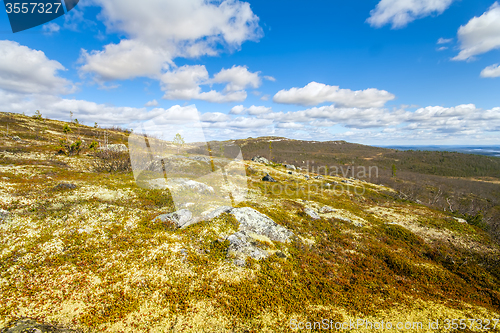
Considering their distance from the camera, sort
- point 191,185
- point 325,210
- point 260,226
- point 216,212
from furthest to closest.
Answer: point 191,185
point 325,210
point 216,212
point 260,226

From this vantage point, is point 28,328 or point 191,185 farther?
Result: point 191,185

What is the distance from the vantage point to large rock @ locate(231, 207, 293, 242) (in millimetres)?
19609

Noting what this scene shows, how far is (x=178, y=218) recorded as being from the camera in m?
19.4

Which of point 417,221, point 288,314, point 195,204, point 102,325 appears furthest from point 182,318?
point 417,221

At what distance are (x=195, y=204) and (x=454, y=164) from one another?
212 metres

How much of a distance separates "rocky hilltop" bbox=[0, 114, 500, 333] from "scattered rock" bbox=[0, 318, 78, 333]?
0.04 metres

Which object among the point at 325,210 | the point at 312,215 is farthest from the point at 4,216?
the point at 325,210

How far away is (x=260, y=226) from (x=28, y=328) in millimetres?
16392

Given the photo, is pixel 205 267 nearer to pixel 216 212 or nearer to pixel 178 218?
pixel 178 218

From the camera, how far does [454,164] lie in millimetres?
Answer: 147875

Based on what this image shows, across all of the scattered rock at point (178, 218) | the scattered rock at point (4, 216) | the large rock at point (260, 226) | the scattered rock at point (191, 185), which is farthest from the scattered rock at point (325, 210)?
the scattered rock at point (4, 216)

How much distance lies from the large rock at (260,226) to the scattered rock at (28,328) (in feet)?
44.5

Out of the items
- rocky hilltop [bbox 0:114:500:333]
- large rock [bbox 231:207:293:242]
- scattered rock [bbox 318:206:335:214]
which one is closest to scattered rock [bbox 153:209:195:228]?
rocky hilltop [bbox 0:114:500:333]

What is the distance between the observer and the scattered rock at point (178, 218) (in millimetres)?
18922
